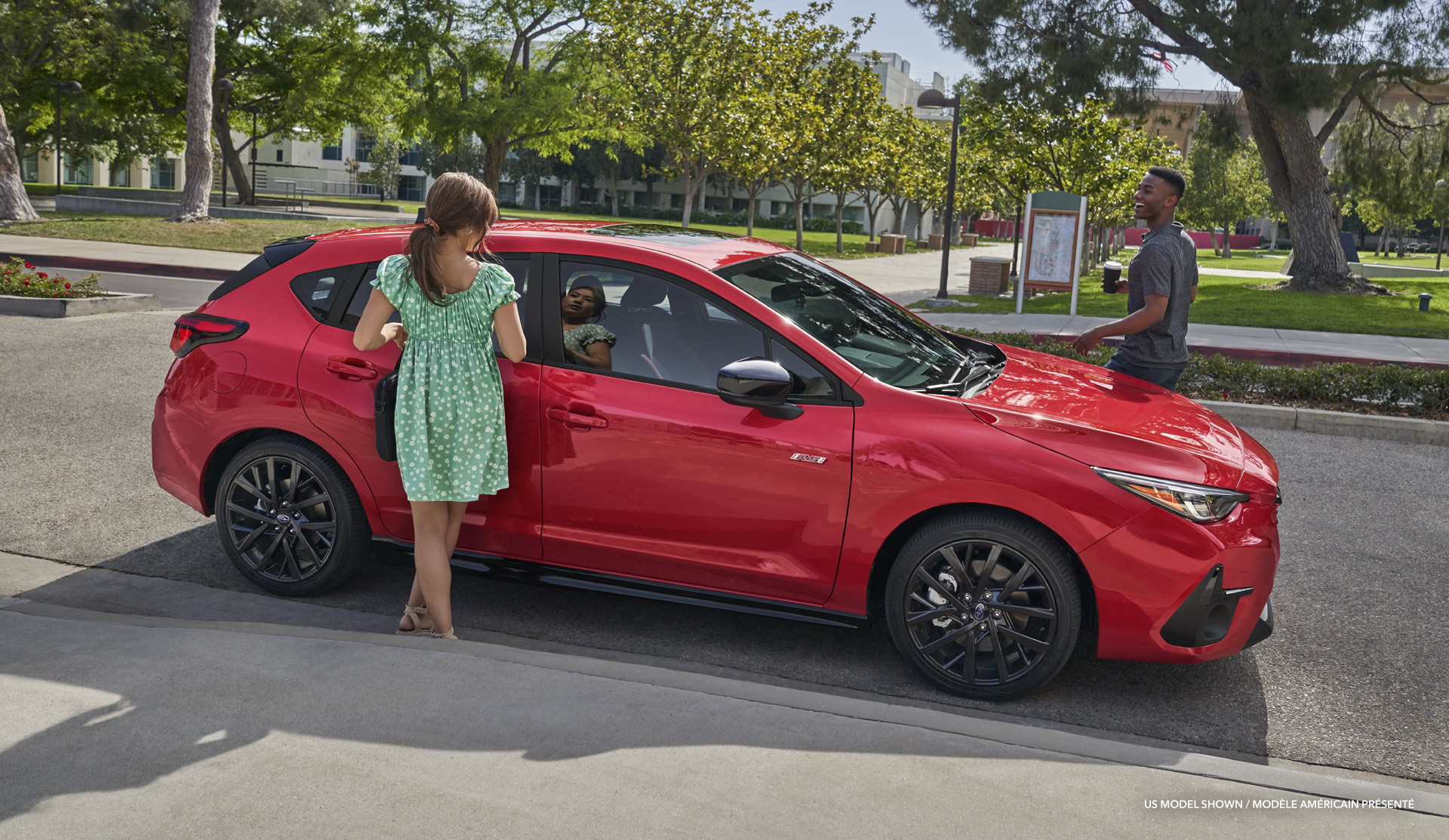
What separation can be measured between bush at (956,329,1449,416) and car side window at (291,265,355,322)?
20.3ft

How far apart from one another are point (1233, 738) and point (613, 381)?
2540mm

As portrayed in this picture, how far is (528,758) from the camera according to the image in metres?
3.21

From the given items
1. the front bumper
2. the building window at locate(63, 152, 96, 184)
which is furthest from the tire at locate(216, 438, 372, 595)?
the building window at locate(63, 152, 96, 184)

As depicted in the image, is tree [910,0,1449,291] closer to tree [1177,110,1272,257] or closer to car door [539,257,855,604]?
car door [539,257,855,604]

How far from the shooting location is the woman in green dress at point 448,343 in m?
4.07

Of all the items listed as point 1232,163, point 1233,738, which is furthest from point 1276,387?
point 1232,163

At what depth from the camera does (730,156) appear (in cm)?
3922

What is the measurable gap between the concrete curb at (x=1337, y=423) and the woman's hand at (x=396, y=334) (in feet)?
22.0

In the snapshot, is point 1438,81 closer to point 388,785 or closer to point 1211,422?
point 1211,422

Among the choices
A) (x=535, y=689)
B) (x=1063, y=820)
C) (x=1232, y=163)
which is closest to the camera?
(x=1063, y=820)

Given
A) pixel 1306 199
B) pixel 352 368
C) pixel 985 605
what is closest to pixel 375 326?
pixel 352 368

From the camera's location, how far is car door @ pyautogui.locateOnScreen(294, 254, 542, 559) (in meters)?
4.51

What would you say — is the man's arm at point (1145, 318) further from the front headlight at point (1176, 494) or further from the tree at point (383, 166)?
the tree at point (383, 166)

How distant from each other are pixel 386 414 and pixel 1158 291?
12.7 feet
